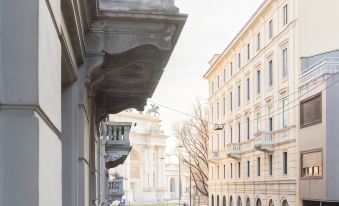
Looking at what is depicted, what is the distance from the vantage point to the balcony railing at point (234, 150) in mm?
49469

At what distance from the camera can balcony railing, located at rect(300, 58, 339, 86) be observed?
30.8m

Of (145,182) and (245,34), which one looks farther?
(145,182)

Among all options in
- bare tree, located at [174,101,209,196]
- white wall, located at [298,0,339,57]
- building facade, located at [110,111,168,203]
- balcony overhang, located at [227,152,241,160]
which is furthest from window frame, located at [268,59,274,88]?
building facade, located at [110,111,168,203]

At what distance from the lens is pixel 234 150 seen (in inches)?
1970

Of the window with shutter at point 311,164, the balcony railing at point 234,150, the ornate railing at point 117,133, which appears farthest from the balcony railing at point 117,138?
the balcony railing at point 234,150

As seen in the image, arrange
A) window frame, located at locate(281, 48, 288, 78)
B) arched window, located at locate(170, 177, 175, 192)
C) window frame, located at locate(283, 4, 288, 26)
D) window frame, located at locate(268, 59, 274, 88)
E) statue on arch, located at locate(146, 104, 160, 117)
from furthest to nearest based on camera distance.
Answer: arched window, located at locate(170, 177, 175, 192), statue on arch, located at locate(146, 104, 160, 117), window frame, located at locate(268, 59, 274, 88), window frame, located at locate(281, 48, 288, 78), window frame, located at locate(283, 4, 288, 26)

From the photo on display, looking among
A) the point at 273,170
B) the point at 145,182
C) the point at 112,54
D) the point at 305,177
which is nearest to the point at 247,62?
the point at 273,170

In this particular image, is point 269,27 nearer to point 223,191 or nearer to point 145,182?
point 223,191

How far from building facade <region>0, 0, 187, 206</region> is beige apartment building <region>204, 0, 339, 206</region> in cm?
2443

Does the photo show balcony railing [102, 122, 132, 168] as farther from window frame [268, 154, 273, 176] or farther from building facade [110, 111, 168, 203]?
building facade [110, 111, 168, 203]

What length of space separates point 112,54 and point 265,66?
36.2 metres
